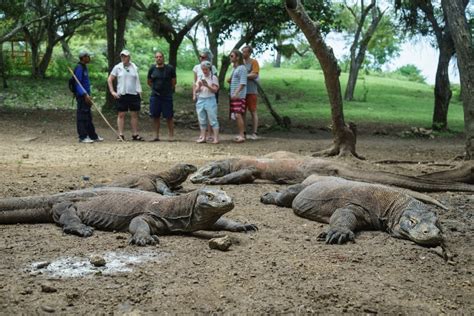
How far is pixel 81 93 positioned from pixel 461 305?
321 inches

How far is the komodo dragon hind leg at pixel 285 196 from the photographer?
5648mm

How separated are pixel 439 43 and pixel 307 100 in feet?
20.9

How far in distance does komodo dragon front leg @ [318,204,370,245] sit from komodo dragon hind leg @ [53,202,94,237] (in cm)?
164

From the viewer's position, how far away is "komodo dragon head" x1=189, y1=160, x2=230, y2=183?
22.9ft

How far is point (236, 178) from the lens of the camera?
684 centimetres

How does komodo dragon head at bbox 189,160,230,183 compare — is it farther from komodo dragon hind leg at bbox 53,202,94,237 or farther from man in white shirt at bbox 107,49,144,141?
man in white shirt at bbox 107,49,144,141

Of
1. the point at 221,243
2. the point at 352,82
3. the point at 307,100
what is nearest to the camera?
the point at 221,243

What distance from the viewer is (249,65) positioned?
10945 millimetres

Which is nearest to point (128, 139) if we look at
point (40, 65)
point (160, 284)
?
point (160, 284)

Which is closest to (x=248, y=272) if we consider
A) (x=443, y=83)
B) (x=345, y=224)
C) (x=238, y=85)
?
(x=345, y=224)

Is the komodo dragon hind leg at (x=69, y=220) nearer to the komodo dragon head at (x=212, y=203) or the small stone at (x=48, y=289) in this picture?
the komodo dragon head at (x=212, y=203)

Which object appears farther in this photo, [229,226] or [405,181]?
[405,181]

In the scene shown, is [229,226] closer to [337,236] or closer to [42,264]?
[337,236]

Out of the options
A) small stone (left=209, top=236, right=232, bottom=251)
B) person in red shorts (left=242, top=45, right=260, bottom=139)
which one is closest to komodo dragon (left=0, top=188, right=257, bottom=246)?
small stone (left=209, top=236, right=232, bottom=251)
